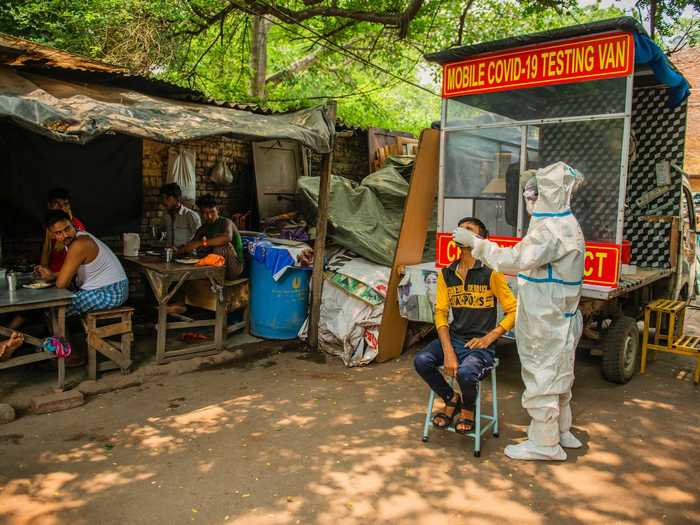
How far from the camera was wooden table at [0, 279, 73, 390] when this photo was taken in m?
4.59

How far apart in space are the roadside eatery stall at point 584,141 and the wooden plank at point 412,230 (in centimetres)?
22

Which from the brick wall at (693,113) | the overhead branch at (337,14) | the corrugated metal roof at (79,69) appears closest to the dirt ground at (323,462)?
the corrugated metal roof at (79,69)

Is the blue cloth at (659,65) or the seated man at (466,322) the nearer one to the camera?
the seated man at (466,322)

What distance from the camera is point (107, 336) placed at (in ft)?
17.7

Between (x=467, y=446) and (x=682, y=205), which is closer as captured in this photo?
(x=467, y=446)

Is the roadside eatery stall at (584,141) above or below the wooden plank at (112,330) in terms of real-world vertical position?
above

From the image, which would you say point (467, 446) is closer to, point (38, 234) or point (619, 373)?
point (619, 373)

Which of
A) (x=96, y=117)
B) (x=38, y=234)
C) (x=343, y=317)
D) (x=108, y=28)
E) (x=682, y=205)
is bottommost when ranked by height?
(x=343, y=317)

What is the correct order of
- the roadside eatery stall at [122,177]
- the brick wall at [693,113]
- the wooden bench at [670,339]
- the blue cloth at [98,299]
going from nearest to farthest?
the roadside eatery stall at [122,177] → the blue cloth at [98,299] → the wooden bench at [670,339] → the brick wall at [693,113]

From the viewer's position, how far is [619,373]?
5.55 m

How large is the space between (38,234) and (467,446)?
17.8ft

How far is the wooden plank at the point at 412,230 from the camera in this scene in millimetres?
6285

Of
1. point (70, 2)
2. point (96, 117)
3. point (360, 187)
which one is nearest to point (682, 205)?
point (360, 187)

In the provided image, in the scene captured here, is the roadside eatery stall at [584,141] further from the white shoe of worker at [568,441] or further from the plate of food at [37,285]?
the plate of food at [37,285]
